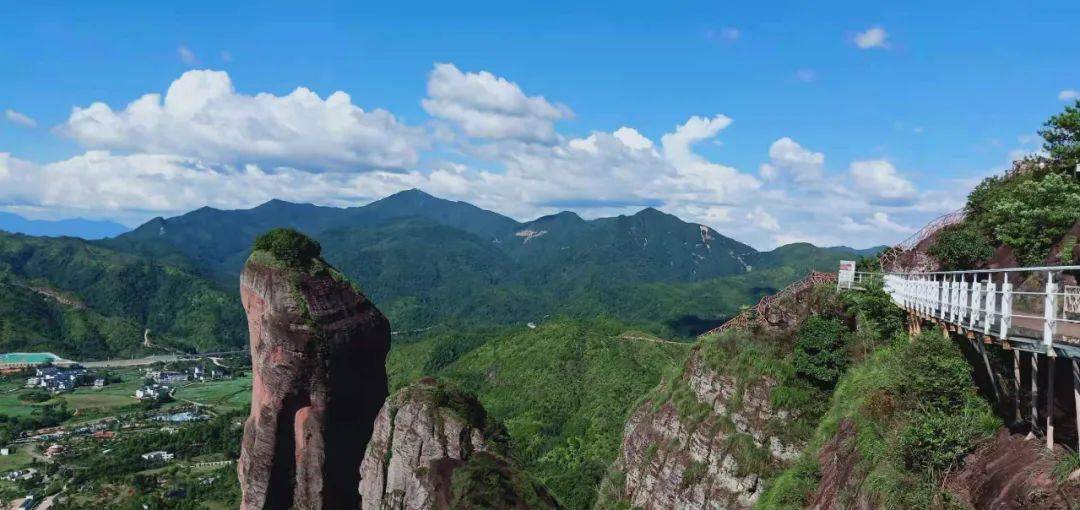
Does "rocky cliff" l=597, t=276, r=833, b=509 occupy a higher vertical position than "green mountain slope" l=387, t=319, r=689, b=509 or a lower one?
higher

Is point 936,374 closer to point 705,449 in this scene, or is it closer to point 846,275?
point 846,275

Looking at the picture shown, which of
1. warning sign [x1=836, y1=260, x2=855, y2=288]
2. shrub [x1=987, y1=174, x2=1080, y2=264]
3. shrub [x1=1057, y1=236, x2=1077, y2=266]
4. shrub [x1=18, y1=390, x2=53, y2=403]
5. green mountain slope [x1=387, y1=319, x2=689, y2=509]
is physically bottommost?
shrub [x1=18, y1=390, x2=53, y2=403]

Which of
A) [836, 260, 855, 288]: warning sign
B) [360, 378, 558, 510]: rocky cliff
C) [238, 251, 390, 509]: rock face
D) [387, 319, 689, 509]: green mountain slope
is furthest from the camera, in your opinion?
[387, 319, 689, 509]: green mountain slope

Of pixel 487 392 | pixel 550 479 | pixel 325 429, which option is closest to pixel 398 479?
pixel 325 429

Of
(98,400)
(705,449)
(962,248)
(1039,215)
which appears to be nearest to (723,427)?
(705,449)

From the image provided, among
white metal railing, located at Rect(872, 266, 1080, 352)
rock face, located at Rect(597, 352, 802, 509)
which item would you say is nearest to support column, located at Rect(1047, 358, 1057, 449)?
white metal railing, located at Rect(872, 266, 1080, 352)

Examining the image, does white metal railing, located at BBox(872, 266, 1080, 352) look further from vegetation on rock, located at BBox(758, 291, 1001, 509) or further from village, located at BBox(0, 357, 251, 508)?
village, located at BBox(0, 357, 251, 508)

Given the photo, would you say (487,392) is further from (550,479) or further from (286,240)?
(286,240)
